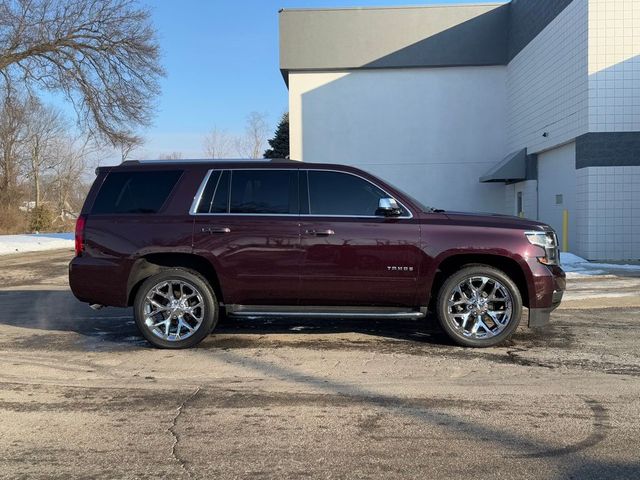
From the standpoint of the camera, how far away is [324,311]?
6.11 meters

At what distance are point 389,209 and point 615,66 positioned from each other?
469 inches

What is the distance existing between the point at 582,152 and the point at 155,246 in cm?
1286

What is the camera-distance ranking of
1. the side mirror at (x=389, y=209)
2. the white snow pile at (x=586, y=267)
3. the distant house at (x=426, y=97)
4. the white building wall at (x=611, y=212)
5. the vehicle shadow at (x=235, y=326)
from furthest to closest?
the distant house at (x=426, y=97), the white building wall at (x=611, y=212), the white snow pile at (x=586, y=267), the vehicle shadow at (x=235, y=326), the side mirror at (x=389, y=209)

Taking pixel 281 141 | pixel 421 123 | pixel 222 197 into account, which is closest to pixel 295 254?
pixel 222 197

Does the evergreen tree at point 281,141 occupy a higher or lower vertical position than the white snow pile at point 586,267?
higher

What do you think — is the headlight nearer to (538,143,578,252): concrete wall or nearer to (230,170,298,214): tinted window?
(230,170,298,214): tinted window

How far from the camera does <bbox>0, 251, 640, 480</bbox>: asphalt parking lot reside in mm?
3518

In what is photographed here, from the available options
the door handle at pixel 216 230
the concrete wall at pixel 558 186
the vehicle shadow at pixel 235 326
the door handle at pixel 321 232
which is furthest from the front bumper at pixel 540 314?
the concrete wall at pixel 558 186

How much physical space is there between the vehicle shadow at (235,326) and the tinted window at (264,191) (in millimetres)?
1596

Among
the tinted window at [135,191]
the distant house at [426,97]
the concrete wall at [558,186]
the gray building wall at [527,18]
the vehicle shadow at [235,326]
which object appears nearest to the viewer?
the tinted window at [135,191]

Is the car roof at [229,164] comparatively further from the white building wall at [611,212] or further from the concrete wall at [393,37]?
the concrete wall at [393,37]

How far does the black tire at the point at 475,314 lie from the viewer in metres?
6.00

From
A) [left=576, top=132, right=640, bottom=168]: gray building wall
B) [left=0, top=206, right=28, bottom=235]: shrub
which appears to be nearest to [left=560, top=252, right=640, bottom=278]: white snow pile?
[left=576, top=132, right=640, bottom=168]: gray building wall

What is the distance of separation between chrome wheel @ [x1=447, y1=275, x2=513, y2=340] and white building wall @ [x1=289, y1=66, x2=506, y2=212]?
19.8 m
